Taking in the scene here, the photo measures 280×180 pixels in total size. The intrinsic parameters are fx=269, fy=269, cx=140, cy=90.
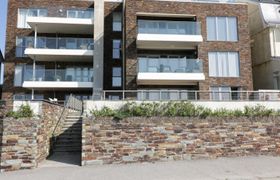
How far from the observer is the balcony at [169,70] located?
19844mm

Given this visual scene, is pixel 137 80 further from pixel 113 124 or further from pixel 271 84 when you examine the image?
pixel 271 84

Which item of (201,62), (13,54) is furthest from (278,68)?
(13,54)

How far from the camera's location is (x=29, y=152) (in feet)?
34.4

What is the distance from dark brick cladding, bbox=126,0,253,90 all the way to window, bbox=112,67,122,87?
4.44m

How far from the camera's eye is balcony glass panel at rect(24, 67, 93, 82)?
22.3 metres

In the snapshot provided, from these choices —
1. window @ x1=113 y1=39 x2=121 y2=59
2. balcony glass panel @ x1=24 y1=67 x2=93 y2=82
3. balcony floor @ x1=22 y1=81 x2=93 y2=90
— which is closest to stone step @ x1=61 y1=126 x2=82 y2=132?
balcony floor @ x1=22 y1=81 x2=93 y2=90

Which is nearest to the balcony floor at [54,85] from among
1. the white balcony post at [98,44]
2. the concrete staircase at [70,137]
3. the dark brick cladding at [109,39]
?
the white balcony post at [98,44]

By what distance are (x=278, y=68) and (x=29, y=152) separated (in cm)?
1965

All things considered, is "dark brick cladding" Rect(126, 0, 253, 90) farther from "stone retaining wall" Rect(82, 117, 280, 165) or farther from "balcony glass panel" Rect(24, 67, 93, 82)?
"stone retaining wall" Rect(82, 117, 280, 165)

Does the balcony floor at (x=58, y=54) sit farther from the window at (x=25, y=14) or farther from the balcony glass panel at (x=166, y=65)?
the balcony glass panel at (x=166, y=65)

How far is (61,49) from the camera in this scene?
2306 centimetres

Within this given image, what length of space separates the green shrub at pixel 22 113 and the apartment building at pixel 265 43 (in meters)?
18.9

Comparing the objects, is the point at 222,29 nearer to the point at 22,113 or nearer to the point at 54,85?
the point at 54,85

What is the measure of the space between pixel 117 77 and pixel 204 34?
8755mm
